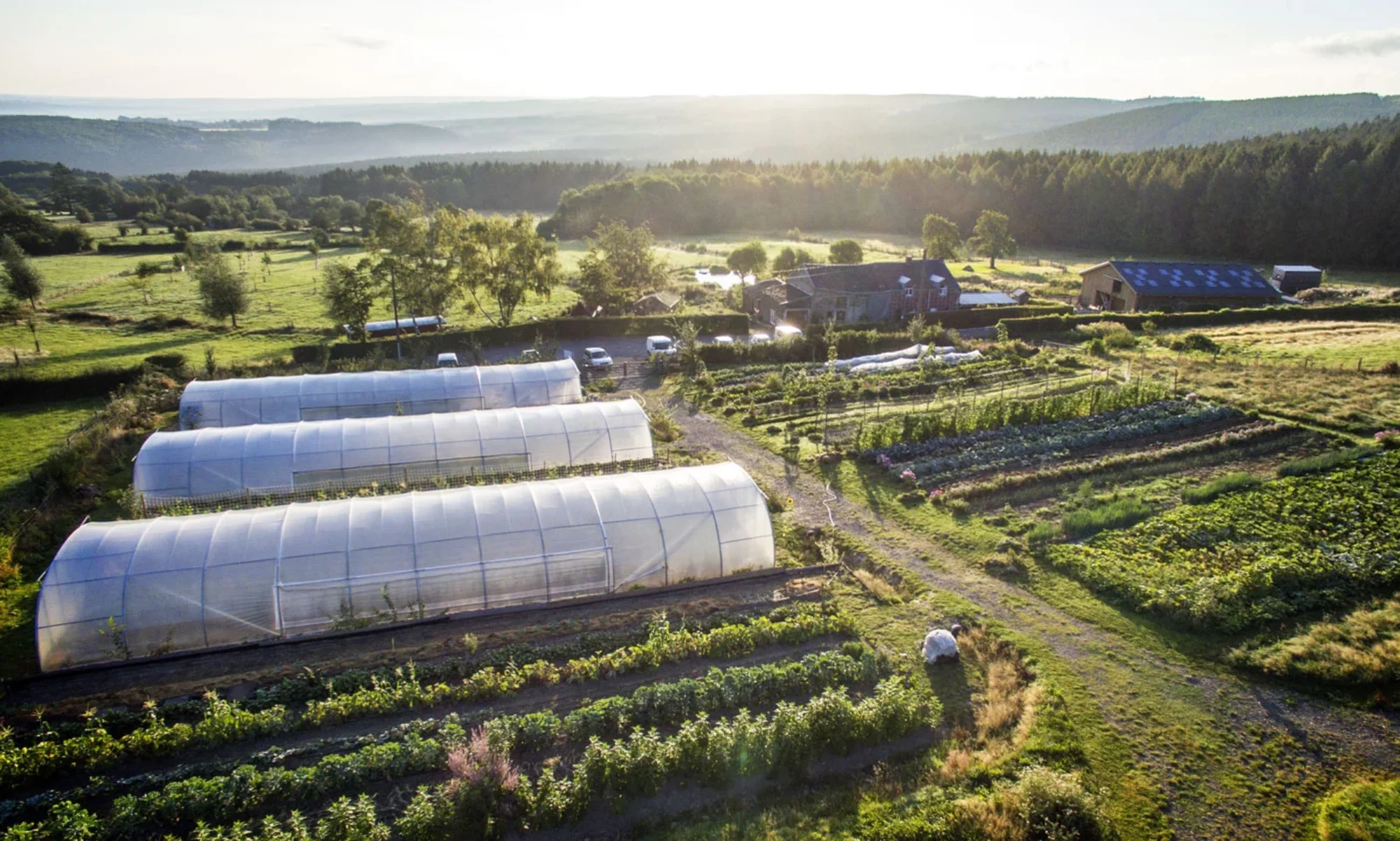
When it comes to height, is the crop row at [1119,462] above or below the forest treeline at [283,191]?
below

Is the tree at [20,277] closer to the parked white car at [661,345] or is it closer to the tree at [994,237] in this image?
the parked white car at [661,345]

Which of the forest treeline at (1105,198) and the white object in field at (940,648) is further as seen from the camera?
the forest treeline at (1105,198)

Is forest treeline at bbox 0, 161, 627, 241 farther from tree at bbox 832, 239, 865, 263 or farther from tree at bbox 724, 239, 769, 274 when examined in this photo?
tree at bbox 832, 239, 865, 263

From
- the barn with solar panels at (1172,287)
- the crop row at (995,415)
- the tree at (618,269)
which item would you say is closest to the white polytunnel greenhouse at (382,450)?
the crop row at (995,415)

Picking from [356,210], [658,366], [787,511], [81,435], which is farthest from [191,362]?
[356,210]

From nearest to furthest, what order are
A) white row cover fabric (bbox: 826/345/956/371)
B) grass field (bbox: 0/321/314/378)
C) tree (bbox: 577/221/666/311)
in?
grass field (bbox: 0/321/314/378), white row cover fabric (bbox: 826/345/956/371), tree (bbox: 577/221/666/311)

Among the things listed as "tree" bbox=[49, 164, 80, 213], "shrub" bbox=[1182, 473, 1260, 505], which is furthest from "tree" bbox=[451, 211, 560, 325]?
"tree" bbox=[49, 164, 80, 213]

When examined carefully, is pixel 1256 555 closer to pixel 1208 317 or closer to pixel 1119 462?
pixel 1119 462
